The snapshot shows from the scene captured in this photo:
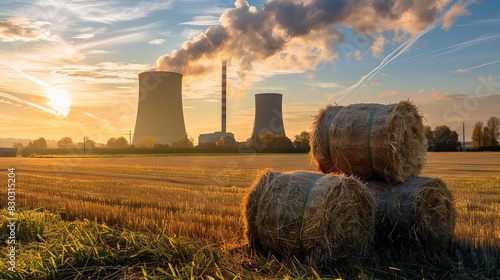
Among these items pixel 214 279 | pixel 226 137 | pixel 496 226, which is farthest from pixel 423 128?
pixel 226 137

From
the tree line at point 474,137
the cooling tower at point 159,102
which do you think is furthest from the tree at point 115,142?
the tree line at point 474,137

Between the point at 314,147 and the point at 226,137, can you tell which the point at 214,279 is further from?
the point at 226,137

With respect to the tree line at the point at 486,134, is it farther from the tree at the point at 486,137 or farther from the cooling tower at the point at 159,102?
the cooling tower at the point at 159,102

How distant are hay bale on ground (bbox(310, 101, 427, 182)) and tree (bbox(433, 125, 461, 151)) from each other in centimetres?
5896

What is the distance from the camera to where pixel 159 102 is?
47.2 meters

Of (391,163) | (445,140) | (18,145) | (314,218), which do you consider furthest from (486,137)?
(314,218)

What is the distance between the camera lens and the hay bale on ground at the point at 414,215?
5.49m

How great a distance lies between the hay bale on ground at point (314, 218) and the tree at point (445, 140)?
6027 cm

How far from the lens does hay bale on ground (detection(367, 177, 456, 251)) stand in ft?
18.0

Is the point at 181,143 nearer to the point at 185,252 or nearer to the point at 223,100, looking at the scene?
the point at 223,100

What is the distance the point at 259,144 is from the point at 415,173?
56789mm

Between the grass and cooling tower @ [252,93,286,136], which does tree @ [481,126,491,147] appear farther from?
the grass

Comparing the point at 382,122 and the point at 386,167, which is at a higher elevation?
the point at 382,122

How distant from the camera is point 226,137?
242ft
